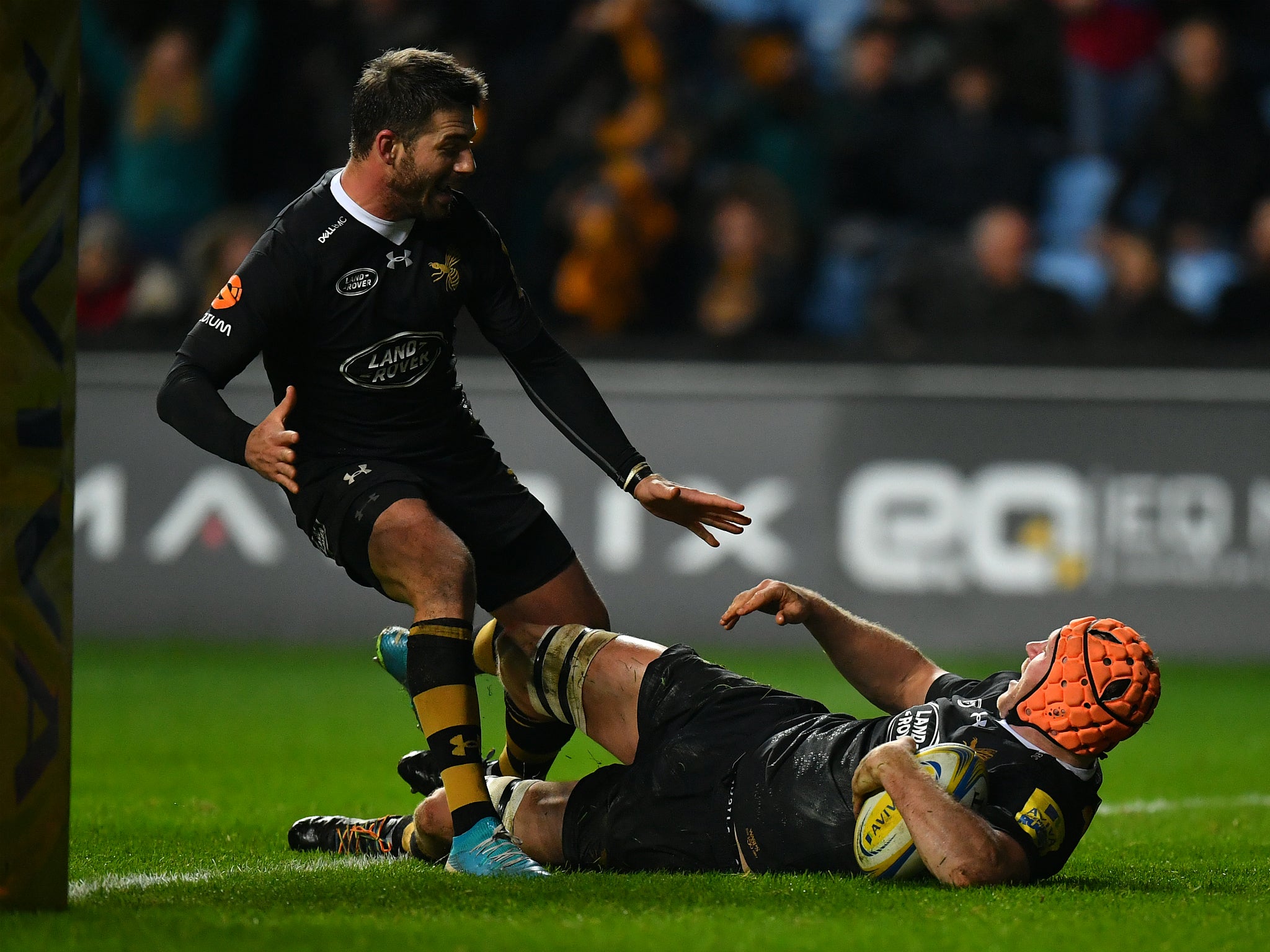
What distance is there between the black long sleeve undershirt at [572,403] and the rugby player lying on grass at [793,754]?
2.03ft

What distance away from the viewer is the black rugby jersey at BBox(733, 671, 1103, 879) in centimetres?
405

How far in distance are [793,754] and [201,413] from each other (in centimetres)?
171

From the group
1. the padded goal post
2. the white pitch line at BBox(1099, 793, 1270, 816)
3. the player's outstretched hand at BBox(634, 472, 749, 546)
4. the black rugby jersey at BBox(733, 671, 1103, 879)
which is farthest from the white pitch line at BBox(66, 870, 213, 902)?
the white pitch line at BBox(1099, 793, 1270, 816)

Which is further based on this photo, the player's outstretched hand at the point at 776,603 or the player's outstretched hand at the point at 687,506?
the player's outstretched hand at the point at 687,506

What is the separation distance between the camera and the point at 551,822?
4.56 metres

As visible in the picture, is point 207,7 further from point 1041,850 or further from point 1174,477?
point 1041,850

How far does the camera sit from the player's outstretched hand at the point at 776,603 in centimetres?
442

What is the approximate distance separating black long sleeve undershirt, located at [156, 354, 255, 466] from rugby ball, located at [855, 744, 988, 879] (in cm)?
175

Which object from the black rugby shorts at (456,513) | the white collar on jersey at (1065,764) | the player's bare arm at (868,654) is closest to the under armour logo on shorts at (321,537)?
the black rugby shorts at (456,513)

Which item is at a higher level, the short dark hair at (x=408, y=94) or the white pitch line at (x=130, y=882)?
the short dark hair at (x=408, y=94)

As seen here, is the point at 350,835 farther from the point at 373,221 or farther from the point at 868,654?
the point at 373,221

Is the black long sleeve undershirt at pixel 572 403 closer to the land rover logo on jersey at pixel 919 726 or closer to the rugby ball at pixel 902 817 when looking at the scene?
the land rover logo on jersey at pixel 919 726

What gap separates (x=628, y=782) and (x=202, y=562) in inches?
242

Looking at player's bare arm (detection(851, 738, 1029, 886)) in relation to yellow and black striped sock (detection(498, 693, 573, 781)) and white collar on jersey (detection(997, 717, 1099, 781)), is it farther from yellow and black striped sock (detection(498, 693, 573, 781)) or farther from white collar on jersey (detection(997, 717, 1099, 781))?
yellow and black striped sock (detection(498, 693, 573, 781))
